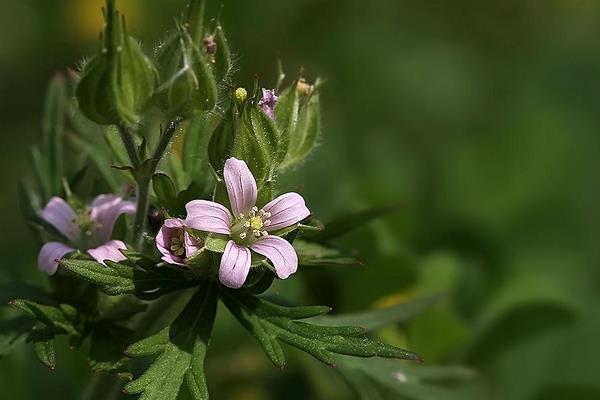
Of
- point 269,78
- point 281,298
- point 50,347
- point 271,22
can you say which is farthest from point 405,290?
point 271,22

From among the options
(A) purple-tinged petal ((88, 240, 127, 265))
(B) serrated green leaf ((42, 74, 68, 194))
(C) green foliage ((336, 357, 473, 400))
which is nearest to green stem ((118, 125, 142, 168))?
(A) purple-tinged petal ((88, 240, 127, 265))

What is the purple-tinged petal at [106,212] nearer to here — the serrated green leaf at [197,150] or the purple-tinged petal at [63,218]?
the purple-tinged petal at [63,218]

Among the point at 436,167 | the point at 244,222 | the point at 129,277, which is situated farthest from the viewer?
the point at 436,167

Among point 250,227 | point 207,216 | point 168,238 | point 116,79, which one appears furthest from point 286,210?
point 116,79

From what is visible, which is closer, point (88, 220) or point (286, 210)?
point (286, 210)

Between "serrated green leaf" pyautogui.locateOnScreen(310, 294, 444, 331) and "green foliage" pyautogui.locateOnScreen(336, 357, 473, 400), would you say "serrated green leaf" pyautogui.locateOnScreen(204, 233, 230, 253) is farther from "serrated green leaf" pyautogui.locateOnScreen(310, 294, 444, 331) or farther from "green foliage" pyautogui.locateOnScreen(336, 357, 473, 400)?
"green foliage" pyautogui.locateOnScreen(336, 357, 473, 400)

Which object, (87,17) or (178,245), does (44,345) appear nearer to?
(178,245)

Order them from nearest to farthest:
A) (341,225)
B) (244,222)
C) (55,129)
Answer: (244,222) < (341,225) < (55,129)
